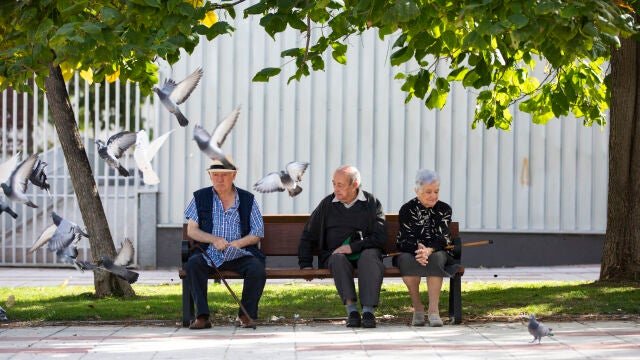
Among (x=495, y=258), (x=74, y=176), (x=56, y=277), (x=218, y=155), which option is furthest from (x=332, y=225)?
(x=495, y=258)

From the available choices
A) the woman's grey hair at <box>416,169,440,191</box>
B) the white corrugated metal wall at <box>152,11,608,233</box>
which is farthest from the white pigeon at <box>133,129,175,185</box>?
the white corrugated metal wall at <box>152,11,608,233</box>

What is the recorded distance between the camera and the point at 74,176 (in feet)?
31.6

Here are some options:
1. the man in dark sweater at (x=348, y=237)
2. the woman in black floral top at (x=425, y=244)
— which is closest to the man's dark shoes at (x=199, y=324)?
the man in dark sweater at (x=348, y=237)

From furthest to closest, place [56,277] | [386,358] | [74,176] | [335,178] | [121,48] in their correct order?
1. [56,277]
2. [74,176]
3. [335,178]
4. [121,48]
5. [386,358]

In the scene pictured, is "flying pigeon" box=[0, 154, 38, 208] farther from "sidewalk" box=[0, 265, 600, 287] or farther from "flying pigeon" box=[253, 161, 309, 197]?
"sidewalk" box=[0, 265, 600, 287]

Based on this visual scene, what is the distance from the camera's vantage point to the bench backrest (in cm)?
876

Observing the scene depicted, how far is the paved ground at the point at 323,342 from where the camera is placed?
6.51 meters

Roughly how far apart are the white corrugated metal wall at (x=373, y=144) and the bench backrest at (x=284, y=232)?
5.15 meters

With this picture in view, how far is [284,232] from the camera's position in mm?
8773

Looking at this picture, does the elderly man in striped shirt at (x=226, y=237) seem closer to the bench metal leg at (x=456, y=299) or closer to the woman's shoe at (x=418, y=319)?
the woman's shoe at (x=418, y=319)

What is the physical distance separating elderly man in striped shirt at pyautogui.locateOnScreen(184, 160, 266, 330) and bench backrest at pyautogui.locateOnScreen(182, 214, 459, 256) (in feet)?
1.16

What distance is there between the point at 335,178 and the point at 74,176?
2.54 metres

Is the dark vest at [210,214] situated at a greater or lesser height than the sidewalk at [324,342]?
greater

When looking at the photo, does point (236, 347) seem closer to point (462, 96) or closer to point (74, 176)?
point (74, 176)
